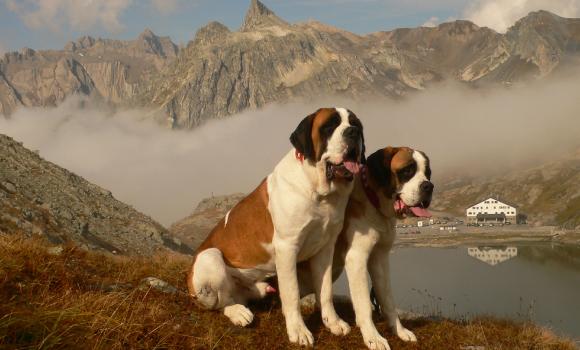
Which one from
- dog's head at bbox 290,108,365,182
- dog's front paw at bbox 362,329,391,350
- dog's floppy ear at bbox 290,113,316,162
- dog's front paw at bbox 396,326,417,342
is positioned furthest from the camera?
dog's front paw at bbox 396,326,417,342

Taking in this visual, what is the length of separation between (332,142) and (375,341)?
245 cm

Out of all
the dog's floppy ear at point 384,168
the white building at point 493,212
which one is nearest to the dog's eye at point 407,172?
the dog's floppy ear at point 384,168

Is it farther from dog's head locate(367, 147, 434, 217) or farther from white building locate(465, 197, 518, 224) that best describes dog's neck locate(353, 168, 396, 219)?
white building locate(465, 197, 518, 224)

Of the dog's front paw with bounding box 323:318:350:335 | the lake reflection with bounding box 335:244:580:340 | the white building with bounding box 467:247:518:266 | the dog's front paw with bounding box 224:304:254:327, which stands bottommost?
the white building with bounding box 467:247:518:266

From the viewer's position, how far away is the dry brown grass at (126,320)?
465cm

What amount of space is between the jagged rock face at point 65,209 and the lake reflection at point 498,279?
14.0 meters

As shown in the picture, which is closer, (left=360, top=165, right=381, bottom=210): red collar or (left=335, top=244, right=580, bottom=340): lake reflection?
(left=360, top=165, right=381, bottom=210): red collar

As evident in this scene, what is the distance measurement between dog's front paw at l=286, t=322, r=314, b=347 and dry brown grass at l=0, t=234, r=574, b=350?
14cm

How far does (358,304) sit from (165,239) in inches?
1412

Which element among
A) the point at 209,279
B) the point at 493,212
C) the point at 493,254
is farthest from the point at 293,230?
the point at 493,212

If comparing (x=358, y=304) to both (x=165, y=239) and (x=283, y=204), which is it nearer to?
(x=283, y=204)

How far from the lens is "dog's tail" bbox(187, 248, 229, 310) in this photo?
6910 millimetres

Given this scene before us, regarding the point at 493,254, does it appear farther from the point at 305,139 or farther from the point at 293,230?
the point at 305,139

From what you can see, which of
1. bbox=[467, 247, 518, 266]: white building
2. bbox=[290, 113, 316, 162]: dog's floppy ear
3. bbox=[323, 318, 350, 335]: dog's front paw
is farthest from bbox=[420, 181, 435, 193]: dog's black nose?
bbox=[467, 247, 518, 266]: white building
